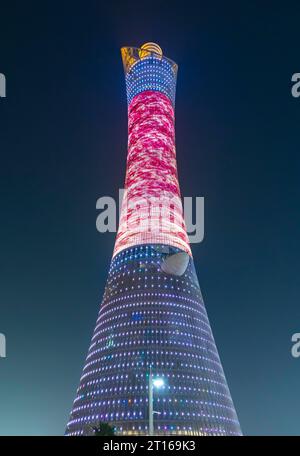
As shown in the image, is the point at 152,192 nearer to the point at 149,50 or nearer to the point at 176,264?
the point at 176,264

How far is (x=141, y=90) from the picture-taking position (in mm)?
82312

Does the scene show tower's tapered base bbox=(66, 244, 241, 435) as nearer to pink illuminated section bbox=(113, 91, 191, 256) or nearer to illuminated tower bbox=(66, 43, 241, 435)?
illuminated tower bbox=(66, 43, 241, 435)

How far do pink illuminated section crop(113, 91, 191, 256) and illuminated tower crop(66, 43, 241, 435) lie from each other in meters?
→ 0.15

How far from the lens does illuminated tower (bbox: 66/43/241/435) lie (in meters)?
64.1

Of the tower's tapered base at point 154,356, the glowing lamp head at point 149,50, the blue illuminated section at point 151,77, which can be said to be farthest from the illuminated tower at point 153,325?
the glowing lamp head at point 149,50

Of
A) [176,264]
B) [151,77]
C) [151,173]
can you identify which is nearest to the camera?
[176,264]

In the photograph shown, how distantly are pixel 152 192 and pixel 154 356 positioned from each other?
916 inches

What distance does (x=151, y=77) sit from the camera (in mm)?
83000

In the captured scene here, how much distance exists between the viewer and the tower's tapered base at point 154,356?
63.5 m

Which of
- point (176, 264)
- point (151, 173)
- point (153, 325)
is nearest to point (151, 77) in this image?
point (151, 173)

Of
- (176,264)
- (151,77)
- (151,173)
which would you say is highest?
(151,77)

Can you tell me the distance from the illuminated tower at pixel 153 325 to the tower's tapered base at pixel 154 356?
13cm

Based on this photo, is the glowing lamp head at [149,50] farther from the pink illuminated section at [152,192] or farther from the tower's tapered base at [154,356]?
the tower's tapered base at [154,356]
